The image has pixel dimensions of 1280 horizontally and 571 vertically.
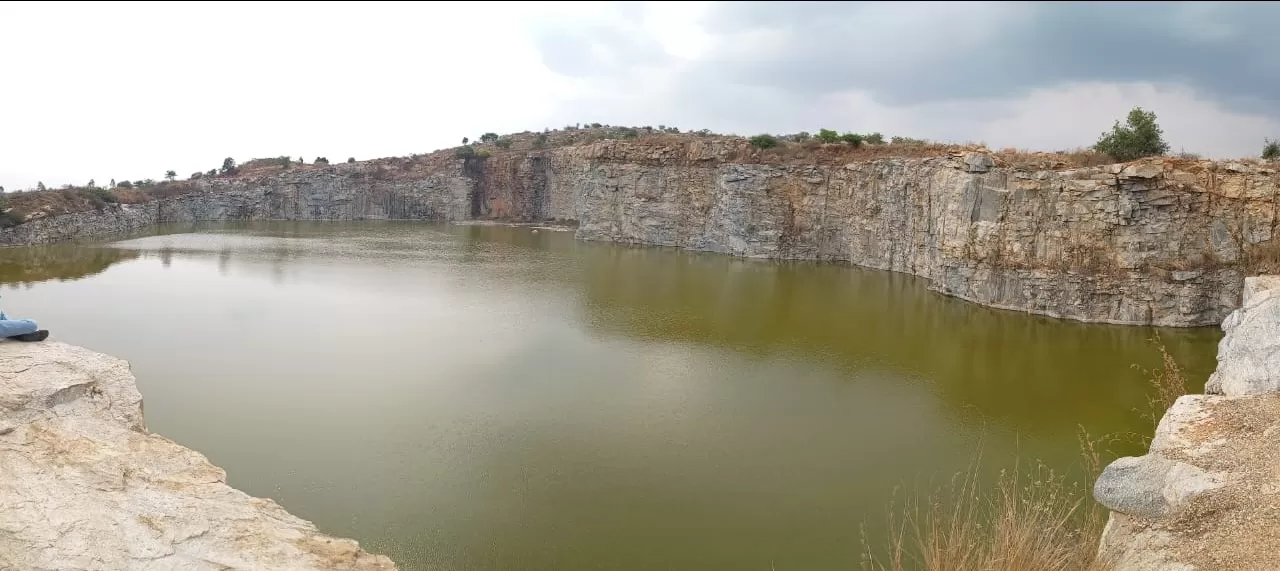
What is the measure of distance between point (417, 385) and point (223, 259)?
25.2 metres

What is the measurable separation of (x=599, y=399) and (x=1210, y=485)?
9054mm

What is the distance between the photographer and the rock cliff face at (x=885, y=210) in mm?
19188

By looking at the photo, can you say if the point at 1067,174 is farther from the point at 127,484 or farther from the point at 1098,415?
the point at 127,484

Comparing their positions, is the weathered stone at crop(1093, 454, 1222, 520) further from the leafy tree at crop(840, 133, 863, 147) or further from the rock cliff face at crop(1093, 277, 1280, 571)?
the leafy tree at crop(840, 133, 863, 147)

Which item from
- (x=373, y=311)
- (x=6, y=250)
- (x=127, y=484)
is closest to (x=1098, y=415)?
(x=127, y=484)

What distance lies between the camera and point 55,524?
18.1 feet

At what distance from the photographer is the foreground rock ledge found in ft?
17.9

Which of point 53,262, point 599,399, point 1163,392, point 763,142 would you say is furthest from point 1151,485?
point 53,262

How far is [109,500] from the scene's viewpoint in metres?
6.12

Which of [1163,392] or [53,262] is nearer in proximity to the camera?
[1163,392]

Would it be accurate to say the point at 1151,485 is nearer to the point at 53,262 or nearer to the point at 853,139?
the point at 853,139

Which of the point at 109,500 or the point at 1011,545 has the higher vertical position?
the point at 1011,545

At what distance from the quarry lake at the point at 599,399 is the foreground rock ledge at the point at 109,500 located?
4.70ft

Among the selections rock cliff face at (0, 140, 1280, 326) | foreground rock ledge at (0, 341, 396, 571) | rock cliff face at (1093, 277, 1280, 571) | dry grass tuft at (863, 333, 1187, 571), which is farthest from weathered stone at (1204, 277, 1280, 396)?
rock cliff face at (0, 140, 1280, 326)
